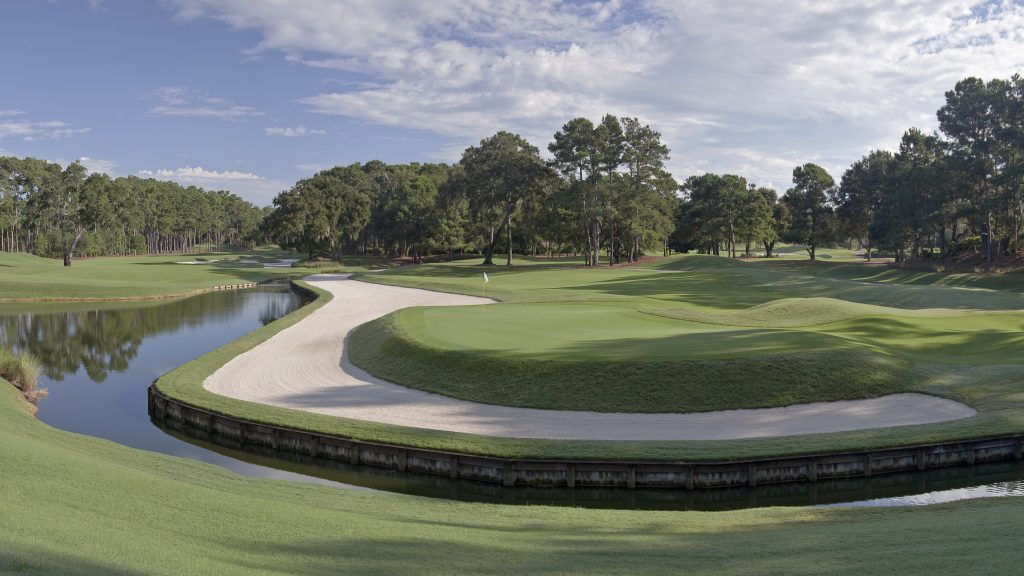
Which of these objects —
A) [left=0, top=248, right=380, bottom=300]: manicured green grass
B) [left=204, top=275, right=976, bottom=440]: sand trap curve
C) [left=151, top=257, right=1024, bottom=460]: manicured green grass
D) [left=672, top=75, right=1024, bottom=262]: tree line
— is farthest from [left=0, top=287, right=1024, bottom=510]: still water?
[left=672, top=75, right=1024, bottom=262]: tree line

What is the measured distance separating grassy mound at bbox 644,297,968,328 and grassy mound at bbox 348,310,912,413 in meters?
10.5

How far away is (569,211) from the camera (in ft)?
276

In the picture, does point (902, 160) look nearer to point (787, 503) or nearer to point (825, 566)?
point (787, 503)

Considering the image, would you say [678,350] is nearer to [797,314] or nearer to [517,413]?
[517,413]

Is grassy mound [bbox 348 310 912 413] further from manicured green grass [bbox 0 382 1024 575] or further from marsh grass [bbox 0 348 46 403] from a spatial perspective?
marsh grass [bbox 0 348 46 403]

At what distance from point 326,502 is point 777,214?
109811mm

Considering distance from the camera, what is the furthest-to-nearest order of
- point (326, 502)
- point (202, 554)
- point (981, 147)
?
point (981, 147)
point (326, 502)
point (202, 554)

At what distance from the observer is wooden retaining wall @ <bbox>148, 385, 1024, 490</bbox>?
48.5 feet

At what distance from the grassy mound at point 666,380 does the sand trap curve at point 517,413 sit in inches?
16.7

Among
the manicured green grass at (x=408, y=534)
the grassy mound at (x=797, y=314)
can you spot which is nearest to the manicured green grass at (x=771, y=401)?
the manicured green grass at (x=408, y=534)

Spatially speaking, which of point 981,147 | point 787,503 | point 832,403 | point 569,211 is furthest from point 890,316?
point 569,211

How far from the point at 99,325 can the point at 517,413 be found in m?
37.0

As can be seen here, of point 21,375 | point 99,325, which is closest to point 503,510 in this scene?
point 21,375

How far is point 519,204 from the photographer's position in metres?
104
